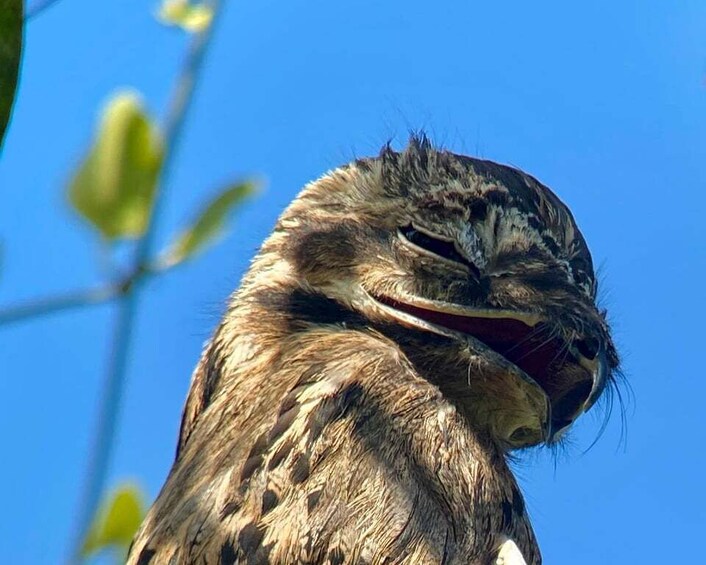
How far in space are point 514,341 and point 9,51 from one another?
5.22ft

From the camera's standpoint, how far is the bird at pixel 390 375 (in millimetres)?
2086

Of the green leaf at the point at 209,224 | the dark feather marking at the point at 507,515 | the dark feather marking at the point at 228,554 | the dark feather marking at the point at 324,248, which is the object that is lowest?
the dark feather marking at the point at 228,554

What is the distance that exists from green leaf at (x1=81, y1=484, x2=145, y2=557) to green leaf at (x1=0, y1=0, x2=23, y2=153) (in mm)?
657

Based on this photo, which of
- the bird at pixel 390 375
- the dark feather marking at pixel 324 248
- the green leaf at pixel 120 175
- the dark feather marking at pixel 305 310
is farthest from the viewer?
the dark feather marking at pixel 324 248

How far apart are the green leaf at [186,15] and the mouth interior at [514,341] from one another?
103cm

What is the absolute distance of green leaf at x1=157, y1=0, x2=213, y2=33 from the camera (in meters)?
1.58

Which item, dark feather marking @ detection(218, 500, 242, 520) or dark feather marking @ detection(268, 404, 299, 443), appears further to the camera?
dark feather marking @ detection(268, 404, 299, 443)

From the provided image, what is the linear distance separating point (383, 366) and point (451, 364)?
0.19 m

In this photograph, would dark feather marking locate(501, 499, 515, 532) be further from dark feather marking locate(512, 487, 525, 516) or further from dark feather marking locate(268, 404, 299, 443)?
dark feather marking locate(268, 404, 299, 443)

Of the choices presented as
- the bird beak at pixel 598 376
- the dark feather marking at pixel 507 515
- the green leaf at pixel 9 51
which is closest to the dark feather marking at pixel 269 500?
the dark feather marking at pixel 507 515

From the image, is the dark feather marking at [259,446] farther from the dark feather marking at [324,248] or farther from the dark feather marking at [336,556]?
the dark feather marking at [324,248]

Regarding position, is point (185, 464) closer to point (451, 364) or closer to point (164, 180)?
point (451, 364)

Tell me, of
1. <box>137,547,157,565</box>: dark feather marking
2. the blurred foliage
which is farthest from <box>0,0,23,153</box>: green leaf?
<box>137,547,157,565</box>: dark feather marking

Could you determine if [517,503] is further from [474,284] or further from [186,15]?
[186,15]
